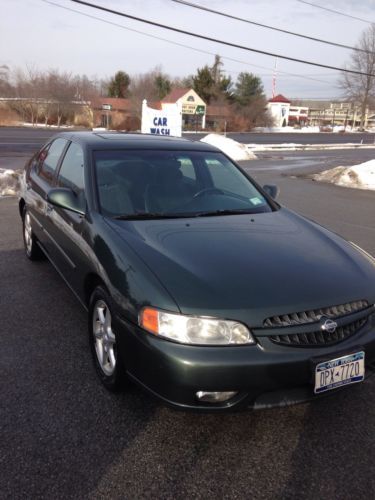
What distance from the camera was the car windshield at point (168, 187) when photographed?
134 inches

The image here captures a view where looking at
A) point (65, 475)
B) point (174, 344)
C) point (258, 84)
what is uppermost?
point (258, 84)

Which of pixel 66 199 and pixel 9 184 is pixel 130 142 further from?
pixel 9 184

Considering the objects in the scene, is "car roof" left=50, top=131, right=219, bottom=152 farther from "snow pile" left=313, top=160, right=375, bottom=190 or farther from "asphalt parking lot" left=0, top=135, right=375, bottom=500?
"snow pile" left=313, top=160, right=375, bottom=190

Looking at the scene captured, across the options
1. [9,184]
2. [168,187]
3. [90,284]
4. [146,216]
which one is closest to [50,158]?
[168,187]

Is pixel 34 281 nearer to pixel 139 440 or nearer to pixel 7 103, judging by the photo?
pixel 139 440

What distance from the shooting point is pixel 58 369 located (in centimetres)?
312

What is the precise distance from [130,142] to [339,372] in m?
2.58

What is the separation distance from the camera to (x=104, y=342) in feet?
9.61

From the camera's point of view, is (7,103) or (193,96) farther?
(193,96)

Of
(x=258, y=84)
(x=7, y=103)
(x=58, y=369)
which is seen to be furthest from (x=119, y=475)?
(x=258, y=84)

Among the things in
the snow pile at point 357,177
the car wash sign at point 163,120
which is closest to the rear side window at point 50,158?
the snow pile at point 357,177

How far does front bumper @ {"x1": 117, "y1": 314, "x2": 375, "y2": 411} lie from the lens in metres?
2.20

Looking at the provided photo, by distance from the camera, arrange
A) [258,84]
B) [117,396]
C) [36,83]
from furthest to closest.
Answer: [258,84] → [36,83] → [117,396]

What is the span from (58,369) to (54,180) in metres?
1.92
